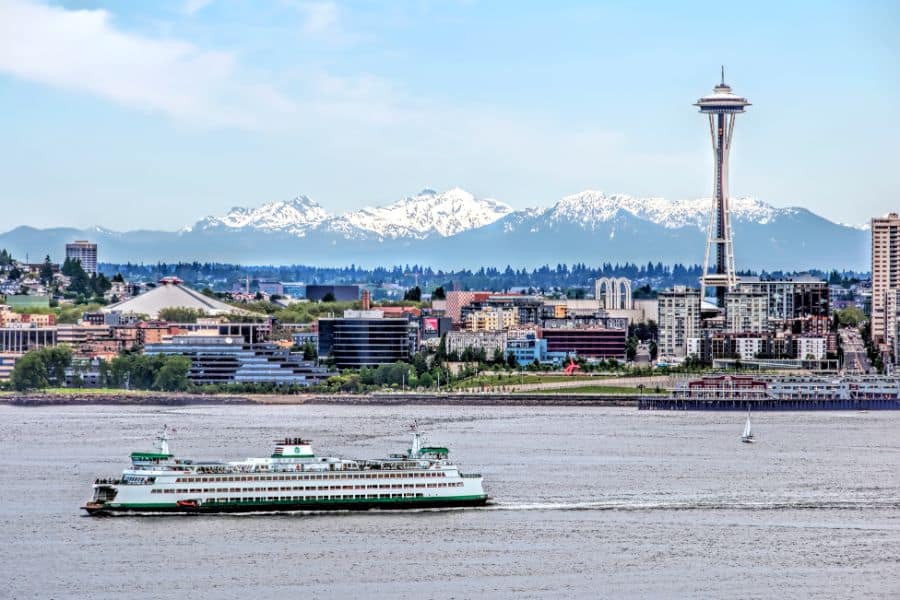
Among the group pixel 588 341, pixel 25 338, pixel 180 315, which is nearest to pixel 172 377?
pixel 25 338

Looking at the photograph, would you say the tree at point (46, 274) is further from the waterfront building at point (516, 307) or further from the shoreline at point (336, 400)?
the shoreline at point (336, 400)

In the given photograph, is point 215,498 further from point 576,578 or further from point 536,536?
point 576,578

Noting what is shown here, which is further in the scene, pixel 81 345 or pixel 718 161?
pixel 718 161

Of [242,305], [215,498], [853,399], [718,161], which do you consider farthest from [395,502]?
[242,305]

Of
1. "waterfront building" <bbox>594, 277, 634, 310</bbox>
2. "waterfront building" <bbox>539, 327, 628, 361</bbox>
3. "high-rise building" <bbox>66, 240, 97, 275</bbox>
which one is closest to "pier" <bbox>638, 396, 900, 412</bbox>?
"waterfront building" <bbox>539, 327, 628, 361</bbox>

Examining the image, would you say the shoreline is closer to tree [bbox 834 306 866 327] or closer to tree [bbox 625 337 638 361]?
tree [bbox 625 337 638 361]

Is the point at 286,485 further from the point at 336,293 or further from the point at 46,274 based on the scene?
the point at 46,274
